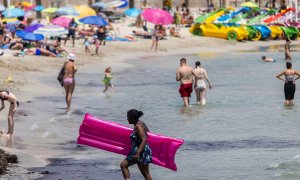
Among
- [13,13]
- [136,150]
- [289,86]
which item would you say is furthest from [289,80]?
[13,13]

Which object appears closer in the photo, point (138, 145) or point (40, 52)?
point (138, 145)

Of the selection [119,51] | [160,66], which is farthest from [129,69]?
[119,51]

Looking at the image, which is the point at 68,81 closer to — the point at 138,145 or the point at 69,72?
the point at 69,72

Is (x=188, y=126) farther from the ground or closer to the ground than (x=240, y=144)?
closer to the ground

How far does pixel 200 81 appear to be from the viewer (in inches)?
885

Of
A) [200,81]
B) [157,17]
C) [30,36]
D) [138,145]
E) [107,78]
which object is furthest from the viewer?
[157,17]

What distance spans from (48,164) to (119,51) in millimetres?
29197

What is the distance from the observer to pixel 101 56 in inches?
1585

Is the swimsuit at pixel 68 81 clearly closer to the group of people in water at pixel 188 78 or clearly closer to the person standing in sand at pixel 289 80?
the group of people in water at pixel 188 78

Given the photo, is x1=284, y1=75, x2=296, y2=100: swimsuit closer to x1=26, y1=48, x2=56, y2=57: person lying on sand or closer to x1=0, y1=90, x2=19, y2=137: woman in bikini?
x1=0, y1=90, x2=19, y2=137: woman in bikini

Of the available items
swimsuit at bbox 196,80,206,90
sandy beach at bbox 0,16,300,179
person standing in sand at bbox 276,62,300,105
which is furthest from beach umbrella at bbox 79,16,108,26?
person standing in sand at bbox 276,62,300,105

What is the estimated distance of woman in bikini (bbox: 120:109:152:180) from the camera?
11109 mm

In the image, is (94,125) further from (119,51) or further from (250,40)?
(250,40)

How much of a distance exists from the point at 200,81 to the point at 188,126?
296 cm
